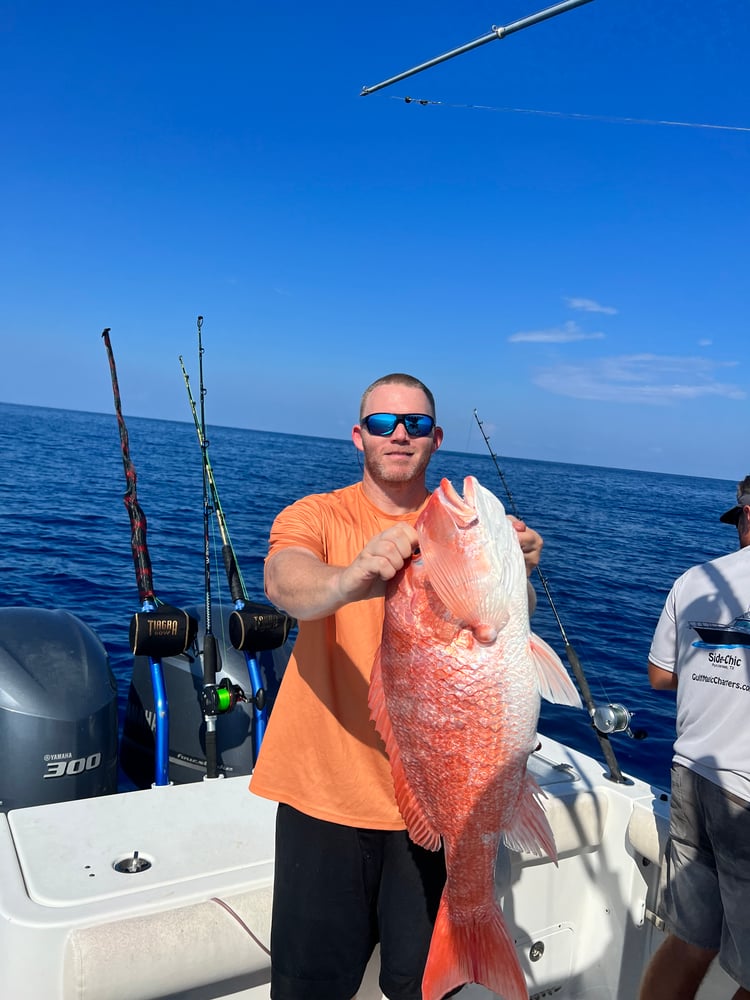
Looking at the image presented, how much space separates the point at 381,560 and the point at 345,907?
53.5 inches

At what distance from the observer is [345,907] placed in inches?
95.7

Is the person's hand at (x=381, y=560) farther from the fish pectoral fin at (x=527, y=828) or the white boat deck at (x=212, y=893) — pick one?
the white boat deck at (x=212, y=893)

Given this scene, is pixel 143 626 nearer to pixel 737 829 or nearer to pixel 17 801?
pixel 17 801

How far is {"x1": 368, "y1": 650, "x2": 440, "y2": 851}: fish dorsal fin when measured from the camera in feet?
6.82

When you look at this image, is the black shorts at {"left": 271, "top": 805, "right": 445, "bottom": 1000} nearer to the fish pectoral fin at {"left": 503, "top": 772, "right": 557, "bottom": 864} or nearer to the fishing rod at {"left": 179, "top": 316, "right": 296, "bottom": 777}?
the fish pectoral fin at {"left": 503, "top": 772, "right": 557, "bottom": 864}

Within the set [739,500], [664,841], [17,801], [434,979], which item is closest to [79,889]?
[434,979]

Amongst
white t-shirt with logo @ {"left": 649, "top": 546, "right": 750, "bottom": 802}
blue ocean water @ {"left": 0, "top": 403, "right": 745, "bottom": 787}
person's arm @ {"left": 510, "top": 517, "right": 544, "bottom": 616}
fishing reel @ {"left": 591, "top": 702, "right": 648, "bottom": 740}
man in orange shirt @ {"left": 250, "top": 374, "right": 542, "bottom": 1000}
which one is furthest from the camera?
blue ocean water @ {"left": 0, "top": 403, "right": 745, "bottom": 787}

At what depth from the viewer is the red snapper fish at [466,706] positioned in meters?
1.84

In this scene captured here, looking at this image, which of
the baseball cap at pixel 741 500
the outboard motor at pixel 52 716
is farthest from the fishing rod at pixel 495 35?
the outboard motor at pixel 52 716

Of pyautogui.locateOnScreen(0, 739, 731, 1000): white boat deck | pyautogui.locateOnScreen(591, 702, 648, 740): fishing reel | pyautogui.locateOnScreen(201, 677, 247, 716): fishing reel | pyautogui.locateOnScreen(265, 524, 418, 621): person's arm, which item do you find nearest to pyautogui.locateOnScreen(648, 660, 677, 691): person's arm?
pyautogui.locateOnScreen(591, 702, 648, 740): fishing reel

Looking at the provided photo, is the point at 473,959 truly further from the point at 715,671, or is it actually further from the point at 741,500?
the point at 741,500

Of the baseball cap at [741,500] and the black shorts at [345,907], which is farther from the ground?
the baseball cap at [741,500]

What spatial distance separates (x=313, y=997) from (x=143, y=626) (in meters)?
2.43

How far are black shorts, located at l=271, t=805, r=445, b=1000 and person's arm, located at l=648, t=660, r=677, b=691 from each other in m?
1.46
